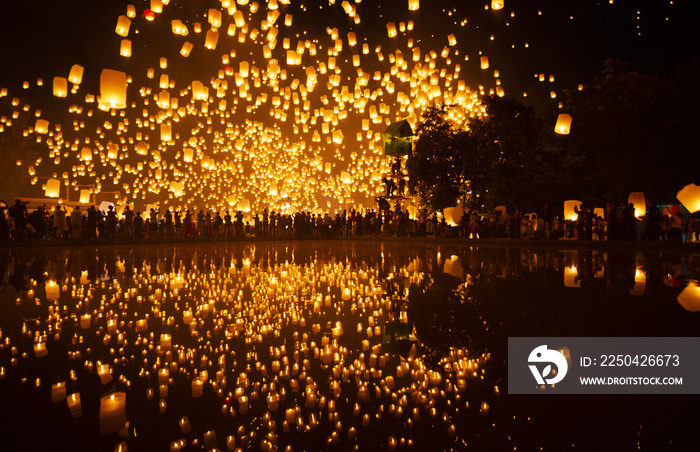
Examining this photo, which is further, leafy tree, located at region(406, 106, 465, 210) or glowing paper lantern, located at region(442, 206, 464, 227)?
leafy tree, located at region(406, 106, 465, 210)

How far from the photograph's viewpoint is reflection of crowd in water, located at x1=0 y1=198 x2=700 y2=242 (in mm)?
14242

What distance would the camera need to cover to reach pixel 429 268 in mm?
7984

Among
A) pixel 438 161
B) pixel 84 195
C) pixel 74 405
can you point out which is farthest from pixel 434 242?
pixel 84 195

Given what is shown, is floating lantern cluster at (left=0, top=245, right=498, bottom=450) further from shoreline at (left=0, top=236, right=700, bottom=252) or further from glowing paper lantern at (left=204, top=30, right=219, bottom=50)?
shoreline at (left=0, top=236, right=700, bottom=252)

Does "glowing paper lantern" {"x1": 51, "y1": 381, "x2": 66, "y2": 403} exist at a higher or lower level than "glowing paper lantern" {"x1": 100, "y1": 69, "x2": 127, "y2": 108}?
lower

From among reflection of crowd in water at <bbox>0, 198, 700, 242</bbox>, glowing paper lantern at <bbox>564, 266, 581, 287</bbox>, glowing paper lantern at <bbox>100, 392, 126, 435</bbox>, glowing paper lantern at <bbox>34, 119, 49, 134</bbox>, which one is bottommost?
glowing paper lantern at <bbox>100, 392, 126, 435</bbox>

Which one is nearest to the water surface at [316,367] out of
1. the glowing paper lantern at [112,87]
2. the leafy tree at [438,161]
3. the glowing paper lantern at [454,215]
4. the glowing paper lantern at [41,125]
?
the glowing paper lantern at [112,87]

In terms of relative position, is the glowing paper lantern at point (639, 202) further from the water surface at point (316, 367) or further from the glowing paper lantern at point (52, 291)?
the glowing paper lantern at point (52, 291)

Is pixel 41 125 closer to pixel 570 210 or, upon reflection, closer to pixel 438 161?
pixel 438 161

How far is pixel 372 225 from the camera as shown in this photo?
22031 mm

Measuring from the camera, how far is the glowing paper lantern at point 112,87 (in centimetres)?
991

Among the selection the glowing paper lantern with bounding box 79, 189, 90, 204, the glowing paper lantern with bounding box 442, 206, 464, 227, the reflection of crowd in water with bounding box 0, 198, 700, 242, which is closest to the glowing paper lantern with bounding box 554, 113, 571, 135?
the reflection of crowd in water with bounding box 0, 198, 700, 242

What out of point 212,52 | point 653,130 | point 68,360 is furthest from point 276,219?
point 68,360

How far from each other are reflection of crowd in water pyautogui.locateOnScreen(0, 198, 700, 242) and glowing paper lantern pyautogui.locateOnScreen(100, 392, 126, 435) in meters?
14.4
